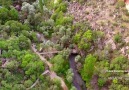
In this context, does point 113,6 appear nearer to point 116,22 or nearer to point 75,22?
point 116,22

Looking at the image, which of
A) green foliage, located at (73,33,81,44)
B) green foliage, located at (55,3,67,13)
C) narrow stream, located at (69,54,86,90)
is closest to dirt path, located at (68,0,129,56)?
green foliage, located at (55,3,67,13)

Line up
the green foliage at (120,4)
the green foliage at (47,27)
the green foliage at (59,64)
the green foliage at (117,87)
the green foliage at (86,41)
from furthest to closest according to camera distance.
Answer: the green foliage at (47,27) < the green foliage at (120,4) < the green foliage at (86,41) < the green foliage at (59,64) < the green foliage at (117,87)

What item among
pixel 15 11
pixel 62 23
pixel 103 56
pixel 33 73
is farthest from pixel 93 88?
pixel 15 11

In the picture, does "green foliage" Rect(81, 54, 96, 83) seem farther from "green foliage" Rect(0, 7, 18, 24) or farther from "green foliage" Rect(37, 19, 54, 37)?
"green foliage" Rect(0, 7, 18, 24)

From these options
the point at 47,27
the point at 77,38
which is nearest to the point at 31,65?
the point at 77,38

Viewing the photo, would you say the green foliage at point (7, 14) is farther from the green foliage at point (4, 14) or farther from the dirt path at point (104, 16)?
the dirt path at point (104, 16)

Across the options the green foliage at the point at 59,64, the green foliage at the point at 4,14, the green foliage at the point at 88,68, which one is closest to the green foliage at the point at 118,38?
the green foliage at the point at 88,68

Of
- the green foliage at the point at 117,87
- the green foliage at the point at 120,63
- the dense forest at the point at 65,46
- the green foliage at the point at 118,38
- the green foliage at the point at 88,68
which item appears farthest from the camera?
the green foliage at the point at 118,38
